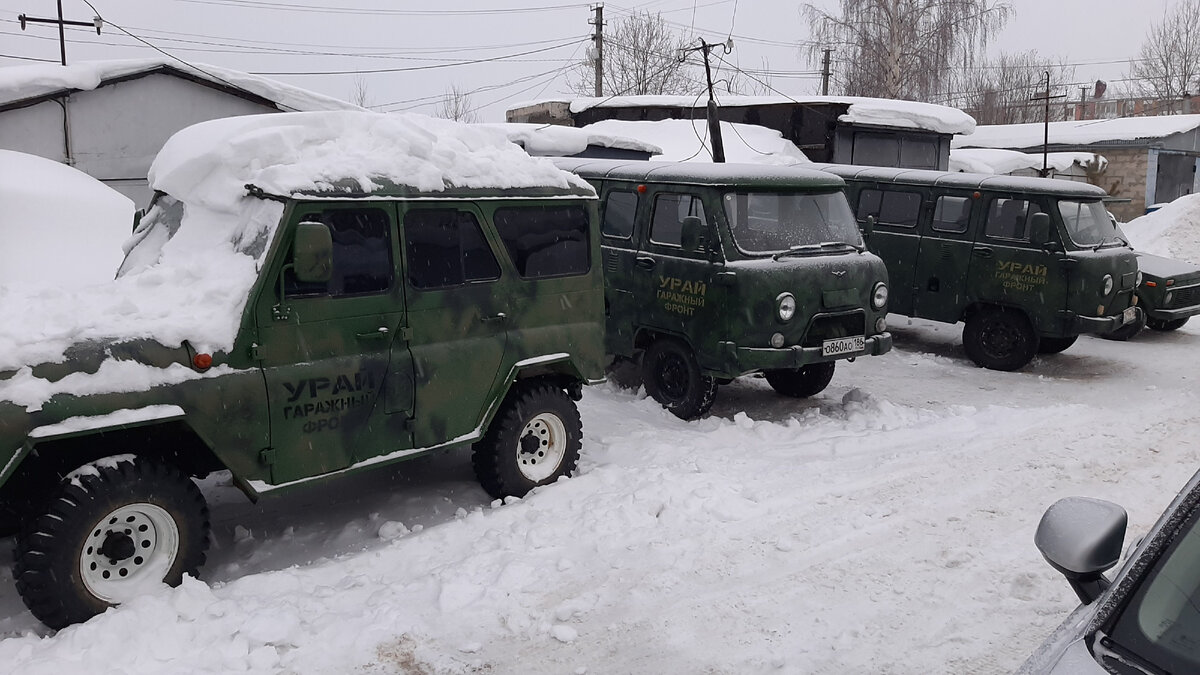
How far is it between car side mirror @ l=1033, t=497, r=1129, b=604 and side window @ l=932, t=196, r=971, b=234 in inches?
367

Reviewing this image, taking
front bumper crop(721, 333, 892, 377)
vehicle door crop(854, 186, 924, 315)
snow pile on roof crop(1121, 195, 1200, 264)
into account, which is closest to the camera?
front bumper crop(721, 333, 892, 377)

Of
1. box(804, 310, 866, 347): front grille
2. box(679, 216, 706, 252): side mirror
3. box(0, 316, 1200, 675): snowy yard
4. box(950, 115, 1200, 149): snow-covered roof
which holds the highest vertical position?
box(950, 115, 1200, 149): snow-covered roof

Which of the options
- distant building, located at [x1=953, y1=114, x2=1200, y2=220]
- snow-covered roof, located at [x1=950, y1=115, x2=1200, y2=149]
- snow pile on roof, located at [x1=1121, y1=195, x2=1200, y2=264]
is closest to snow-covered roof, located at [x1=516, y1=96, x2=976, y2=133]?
snow pile on roof, located at [x1=1121, y1=195, x2=1200, y2=264]

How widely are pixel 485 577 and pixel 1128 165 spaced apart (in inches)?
1318

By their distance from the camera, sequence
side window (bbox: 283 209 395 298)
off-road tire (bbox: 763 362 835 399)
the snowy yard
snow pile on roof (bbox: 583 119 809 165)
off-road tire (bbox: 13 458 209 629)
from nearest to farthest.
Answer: off-road tire (bbox: 13 458 209 629) < the snowy yard < side window (bbox: 283 209 395 298) < off-road tire (bbox: 763 362 835 399) < snow pile on roof (bbox: 583 119 809 165)

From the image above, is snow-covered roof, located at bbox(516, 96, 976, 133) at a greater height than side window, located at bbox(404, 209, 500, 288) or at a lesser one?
greater

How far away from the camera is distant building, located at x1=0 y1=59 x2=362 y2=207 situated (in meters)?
13.1

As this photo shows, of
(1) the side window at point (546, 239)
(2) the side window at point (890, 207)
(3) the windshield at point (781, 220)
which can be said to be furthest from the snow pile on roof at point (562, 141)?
(1) the side window at point (546, 239)

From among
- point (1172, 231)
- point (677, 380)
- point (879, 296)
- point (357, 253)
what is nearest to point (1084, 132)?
point (1172, 231)

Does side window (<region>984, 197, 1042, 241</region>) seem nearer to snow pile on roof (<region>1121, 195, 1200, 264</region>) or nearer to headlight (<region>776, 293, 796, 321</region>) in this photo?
headlight (<region>776, 293, 796, 321</region>)

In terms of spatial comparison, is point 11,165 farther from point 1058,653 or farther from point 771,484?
point 1058,653

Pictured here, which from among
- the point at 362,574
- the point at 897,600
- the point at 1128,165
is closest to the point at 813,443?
the point at 897,600

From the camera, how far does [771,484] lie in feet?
21.6

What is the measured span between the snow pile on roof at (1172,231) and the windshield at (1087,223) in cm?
982
